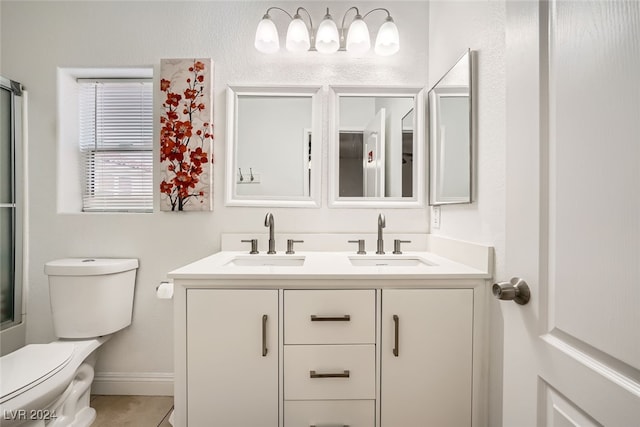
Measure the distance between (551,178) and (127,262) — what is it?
191cm

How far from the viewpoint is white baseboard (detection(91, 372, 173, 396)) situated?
1.82m

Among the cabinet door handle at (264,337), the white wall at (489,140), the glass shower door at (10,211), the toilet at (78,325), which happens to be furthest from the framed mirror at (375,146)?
the glass shower door at (10,211)

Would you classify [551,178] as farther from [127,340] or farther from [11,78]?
[11,78]

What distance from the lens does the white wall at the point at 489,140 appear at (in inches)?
46.4

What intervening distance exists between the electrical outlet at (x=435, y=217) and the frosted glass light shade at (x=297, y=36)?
1135 millimetres

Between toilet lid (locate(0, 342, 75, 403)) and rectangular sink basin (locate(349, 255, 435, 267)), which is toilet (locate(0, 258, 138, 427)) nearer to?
toilet lid (locate(0, 342, 75, 403))

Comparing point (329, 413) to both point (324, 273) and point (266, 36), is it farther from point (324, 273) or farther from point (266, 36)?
point (266, 36)

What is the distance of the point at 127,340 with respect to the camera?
6.01 ft

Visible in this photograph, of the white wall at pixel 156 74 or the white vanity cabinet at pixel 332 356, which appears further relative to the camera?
the white wall at pixel 156 74

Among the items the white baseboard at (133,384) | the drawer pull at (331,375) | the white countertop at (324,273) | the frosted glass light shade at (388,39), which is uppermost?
the frosted glass light shade at (388,39)

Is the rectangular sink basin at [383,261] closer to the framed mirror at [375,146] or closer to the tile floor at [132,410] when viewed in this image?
the framed mirror at [375,146]

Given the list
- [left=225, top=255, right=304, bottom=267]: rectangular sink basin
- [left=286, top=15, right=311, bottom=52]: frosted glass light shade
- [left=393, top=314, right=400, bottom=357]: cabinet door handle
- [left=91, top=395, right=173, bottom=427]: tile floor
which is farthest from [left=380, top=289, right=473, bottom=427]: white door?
[left=286, top=15, right=311, bottom=52]: frosted glass light shade

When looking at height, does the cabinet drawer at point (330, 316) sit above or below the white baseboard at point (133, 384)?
above

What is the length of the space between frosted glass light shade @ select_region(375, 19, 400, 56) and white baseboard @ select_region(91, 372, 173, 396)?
217cm
